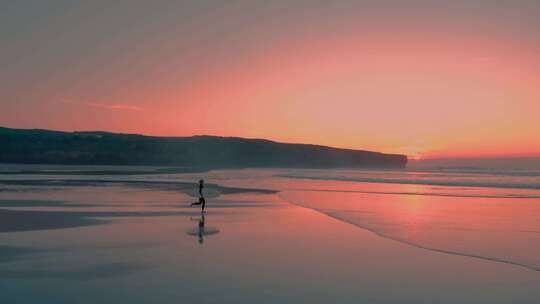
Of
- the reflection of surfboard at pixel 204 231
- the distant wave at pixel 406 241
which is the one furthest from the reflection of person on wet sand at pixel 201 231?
the distant wave at pixel 406 241

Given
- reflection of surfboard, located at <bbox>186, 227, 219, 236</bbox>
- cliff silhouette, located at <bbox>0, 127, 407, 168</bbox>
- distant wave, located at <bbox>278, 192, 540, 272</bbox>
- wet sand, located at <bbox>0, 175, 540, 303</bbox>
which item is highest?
cliff silhouette, located at <bbox>0, 127, 407, 168</bbox>

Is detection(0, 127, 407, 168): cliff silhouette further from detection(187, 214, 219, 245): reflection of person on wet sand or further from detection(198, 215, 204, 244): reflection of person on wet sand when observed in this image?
detection(187, 214, 219, 245): reflection of person on wet sand

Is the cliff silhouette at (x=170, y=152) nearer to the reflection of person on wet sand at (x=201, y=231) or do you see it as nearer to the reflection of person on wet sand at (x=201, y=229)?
the reflection of person on wet sand at (x=201, y=229)

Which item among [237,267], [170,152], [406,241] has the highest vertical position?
[170,152]

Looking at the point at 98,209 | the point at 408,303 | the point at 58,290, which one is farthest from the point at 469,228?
the point at 98,209

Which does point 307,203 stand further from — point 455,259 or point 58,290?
point 58,290

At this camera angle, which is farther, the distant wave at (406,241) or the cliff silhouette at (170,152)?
the cliff silhouette at (170,152)

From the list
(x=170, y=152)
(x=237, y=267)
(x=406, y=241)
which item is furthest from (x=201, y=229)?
(x=170, y=152)

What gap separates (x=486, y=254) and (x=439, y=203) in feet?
44.4

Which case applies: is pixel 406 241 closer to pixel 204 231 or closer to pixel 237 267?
pixel 237 267

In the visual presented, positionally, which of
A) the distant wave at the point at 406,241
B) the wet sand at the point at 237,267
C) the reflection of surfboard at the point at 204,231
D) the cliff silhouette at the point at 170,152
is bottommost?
the wet sand at the point at 237,267

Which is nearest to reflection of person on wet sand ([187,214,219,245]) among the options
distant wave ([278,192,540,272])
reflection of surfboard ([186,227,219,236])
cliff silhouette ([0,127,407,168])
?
reflection of surfboard ([186,227,219,236])

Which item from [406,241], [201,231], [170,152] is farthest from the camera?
[170,152]

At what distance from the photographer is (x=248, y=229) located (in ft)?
49.1
